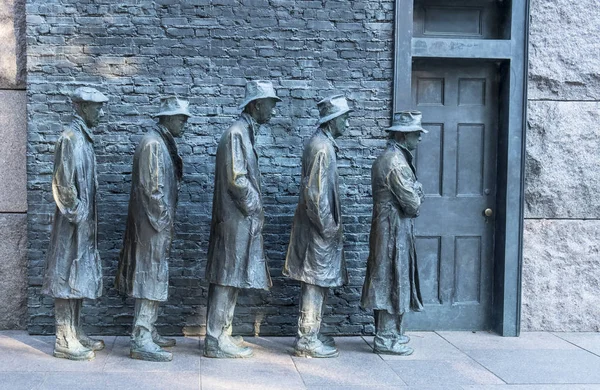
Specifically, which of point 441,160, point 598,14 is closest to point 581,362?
point 441,160

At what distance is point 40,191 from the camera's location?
745 cm

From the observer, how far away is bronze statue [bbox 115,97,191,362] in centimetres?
648

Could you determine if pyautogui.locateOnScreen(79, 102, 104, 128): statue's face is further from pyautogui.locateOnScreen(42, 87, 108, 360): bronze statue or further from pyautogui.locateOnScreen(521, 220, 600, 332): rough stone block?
pyautogui.locateOnScreen(521, 220, 600, 332): rough stone block

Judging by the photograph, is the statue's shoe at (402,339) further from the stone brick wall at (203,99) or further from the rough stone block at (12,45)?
the rough stone block at (12,45)

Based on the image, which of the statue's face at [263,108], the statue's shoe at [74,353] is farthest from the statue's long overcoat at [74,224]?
the statue's face at [263,108]

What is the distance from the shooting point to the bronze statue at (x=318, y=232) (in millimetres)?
6688

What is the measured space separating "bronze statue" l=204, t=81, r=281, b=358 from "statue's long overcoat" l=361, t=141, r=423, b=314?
3.44ft

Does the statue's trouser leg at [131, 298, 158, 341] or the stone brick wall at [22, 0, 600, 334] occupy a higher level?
the stone brick wall at [22, 0, 600, 334]

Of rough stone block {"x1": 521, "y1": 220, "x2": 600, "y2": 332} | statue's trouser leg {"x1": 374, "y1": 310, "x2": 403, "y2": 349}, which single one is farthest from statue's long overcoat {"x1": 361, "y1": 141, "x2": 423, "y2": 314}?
rough stone block {"x1": 521, "y1": 220, "x2": 600, "y2": 332}

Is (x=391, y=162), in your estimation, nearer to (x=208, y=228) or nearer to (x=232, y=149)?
(x=232, y=149)

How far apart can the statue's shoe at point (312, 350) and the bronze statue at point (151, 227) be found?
1.16 meters

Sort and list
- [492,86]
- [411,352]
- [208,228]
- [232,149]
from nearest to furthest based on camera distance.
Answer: [232,149] → [411,352] → [208,228] → [492,86]

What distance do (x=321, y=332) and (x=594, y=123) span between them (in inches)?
146

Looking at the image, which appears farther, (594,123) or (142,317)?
(594,123)
